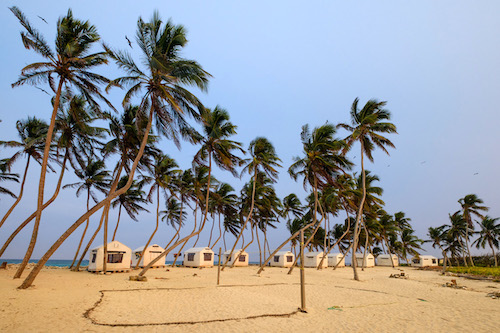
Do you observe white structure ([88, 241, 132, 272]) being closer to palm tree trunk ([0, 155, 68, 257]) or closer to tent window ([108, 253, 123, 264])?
tent window ([108, 253, 123, 264])

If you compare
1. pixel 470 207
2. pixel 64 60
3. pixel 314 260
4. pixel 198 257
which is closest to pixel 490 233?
pixel 470 207

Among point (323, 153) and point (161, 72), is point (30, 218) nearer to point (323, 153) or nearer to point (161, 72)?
point (161, 72)

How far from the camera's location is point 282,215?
1416 inches

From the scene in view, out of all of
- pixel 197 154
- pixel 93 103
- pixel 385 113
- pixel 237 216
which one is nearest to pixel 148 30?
pixel 93 103

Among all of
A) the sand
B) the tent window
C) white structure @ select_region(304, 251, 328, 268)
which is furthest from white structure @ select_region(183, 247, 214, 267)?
the sand

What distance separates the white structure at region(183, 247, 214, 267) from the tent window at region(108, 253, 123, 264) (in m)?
10.5

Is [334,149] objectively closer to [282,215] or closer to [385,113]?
[385,113]

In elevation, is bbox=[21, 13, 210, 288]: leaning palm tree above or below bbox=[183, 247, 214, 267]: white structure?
above

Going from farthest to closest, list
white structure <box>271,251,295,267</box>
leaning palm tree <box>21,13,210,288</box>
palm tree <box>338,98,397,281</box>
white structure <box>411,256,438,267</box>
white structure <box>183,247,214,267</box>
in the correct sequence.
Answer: white structure <box>411,256,438,267</box>, white structure <box>271,251,295,267</box>, white structure <box>183,247,214,267</box>, palm tree <box>338,98,397,281</box>, leaning palm tree <box>21,13,210,288</box>

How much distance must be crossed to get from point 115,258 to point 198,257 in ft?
35.6

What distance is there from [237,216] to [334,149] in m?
19.2

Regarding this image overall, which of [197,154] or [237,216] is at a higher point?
[197,154]

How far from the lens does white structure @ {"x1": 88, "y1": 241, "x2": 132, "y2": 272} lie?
70.4 feet

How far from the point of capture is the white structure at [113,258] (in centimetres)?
2145
